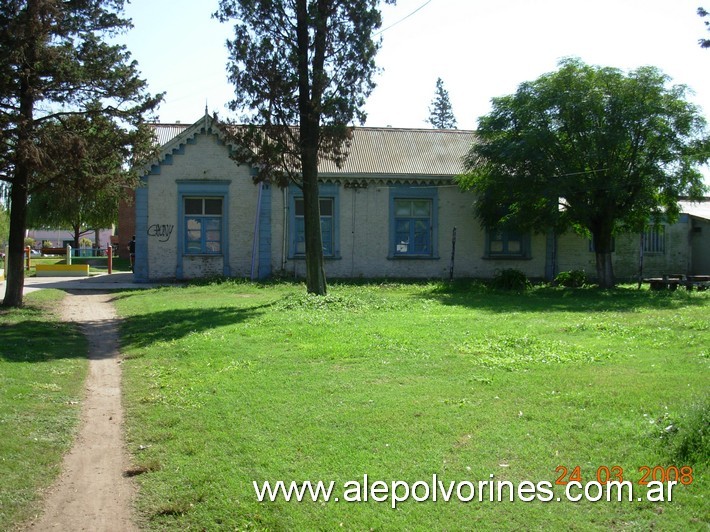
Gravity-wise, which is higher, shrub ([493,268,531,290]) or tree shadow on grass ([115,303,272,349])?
shrub ([493,268,531,290])

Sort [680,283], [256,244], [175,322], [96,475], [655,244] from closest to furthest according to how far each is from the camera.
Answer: [96,475], [175,322], [680,283], [256,244], [655,244]

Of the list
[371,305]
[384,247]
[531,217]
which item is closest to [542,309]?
[371,305]

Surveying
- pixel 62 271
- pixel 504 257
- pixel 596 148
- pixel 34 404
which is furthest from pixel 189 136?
pixel 34 404

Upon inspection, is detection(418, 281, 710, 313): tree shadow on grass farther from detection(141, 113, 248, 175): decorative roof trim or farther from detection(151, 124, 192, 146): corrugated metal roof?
detection(151, 124, 192, 146): corrugated metal roof

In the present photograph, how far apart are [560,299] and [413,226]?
28.4ft

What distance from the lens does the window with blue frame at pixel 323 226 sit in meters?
26.2

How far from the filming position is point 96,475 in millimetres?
5992

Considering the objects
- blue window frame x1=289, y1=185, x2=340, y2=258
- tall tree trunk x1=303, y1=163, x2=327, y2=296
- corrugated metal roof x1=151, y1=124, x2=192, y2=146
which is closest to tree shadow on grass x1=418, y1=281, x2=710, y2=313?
tall tree trunk x1=303, y1=163, x2=327, y2=296

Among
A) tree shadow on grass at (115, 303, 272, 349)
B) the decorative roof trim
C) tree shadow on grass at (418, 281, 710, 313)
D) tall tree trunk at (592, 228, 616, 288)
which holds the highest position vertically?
the decorative roof trim

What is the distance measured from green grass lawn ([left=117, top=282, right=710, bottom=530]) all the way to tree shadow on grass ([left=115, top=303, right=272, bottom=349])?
9 centimetres

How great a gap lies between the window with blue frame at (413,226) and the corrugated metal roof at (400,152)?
3.96 ft

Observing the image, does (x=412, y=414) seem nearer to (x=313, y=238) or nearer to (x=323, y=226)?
(x=313, y=238)

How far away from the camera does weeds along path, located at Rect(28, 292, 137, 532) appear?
5.10m
